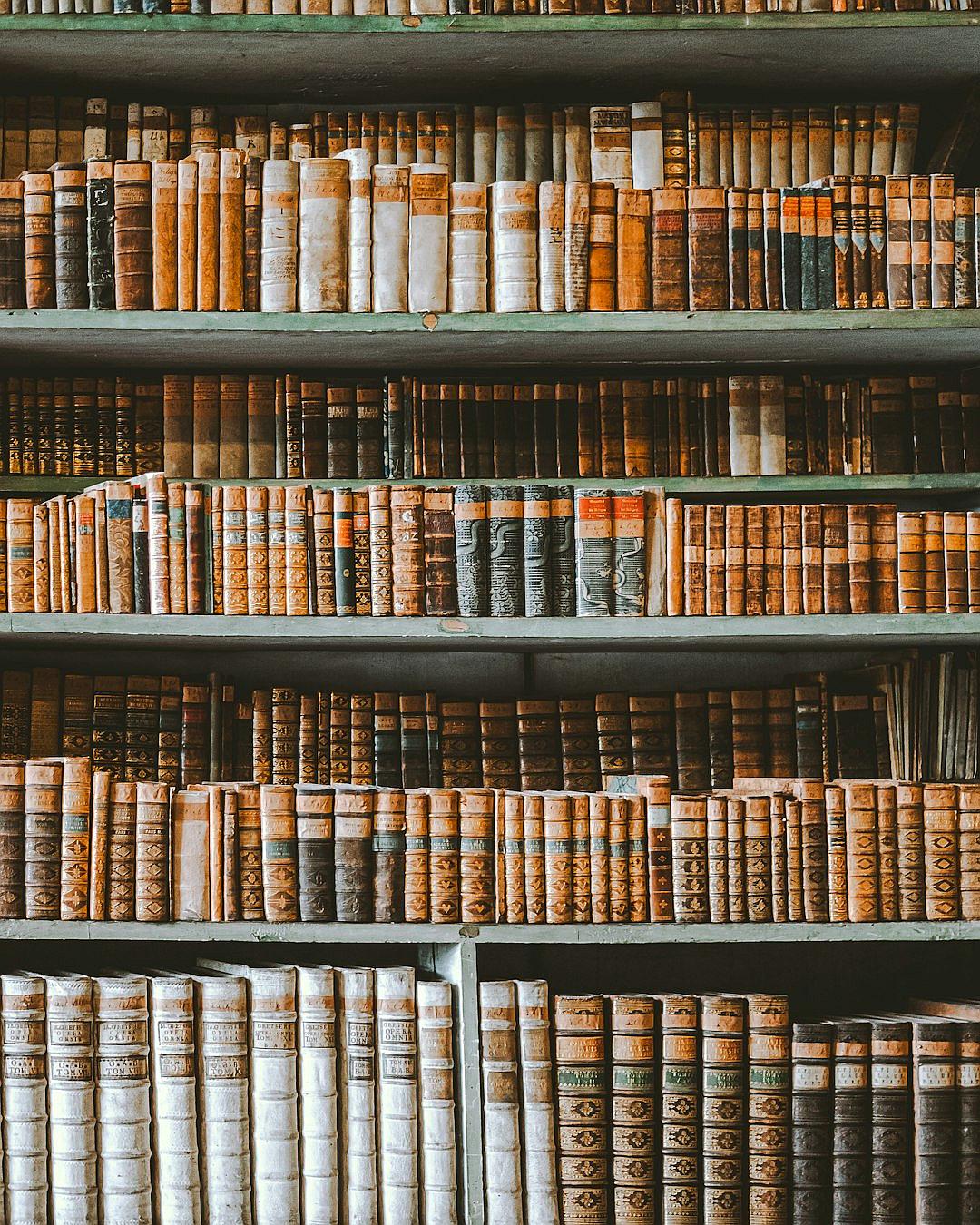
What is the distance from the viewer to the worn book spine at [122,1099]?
1993 mm

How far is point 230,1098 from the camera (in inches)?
79.7

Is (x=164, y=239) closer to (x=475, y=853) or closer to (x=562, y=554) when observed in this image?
(x=562, y=554)

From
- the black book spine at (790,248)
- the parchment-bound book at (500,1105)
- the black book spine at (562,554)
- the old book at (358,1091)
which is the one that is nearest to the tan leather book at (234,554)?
the black book spine at (562,554)

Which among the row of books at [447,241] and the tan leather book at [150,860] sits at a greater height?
the row of books at [447,241]

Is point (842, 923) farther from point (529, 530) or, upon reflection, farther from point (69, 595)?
point (69, 595)

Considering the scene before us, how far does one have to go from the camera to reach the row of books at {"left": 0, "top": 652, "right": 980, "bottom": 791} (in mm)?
2305

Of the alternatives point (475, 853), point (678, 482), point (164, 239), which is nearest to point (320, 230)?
point (164, 239)

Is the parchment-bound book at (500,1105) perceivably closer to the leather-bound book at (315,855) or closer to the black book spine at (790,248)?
the leather-bound book at (315,855)

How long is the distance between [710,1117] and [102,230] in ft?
5.30

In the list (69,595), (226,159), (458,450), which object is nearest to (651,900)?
(458,450)

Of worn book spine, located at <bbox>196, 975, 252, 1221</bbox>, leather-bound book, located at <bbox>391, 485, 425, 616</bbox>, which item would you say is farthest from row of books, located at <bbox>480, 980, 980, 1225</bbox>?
leather-bound book, located at <bbox>391, 485, 425, 616</bbox>

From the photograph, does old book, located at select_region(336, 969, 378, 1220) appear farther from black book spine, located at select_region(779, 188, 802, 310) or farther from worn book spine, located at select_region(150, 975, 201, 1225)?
black book spine, located at select_region(779, 188, 802, 310)

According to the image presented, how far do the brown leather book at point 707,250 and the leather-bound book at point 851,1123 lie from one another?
113cm

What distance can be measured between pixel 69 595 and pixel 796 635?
1115mm
